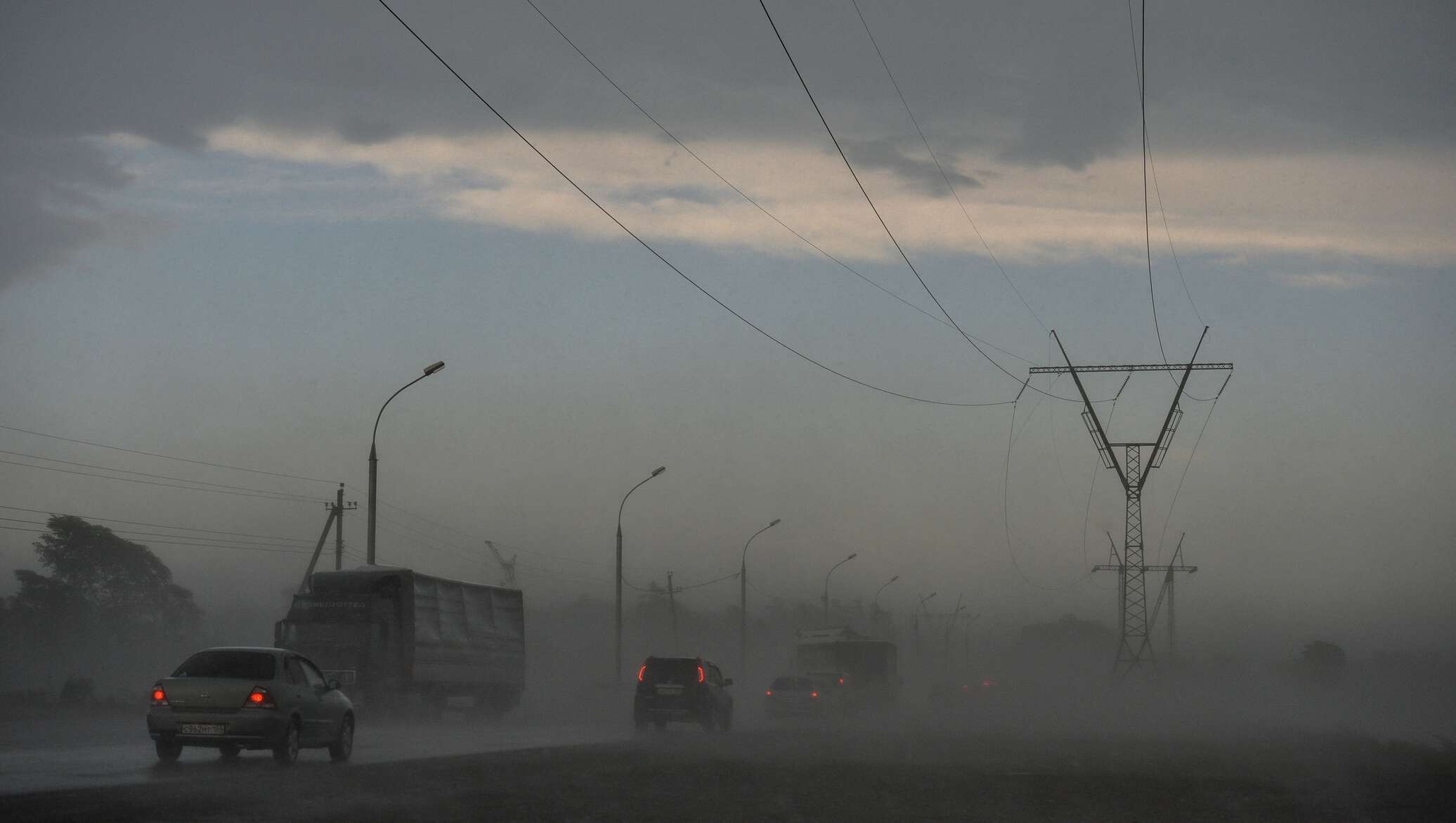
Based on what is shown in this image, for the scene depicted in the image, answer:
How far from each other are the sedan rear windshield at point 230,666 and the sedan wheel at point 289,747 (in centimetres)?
76

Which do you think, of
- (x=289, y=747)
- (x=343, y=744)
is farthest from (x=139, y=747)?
(x=289, y=747)

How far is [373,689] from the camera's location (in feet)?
110

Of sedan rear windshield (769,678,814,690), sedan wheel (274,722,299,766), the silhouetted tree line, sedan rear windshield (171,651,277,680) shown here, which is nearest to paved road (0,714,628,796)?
sedan wheel (274,722,299,766)

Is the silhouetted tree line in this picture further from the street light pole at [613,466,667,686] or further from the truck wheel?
the truck wheel

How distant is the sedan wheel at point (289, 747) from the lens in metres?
18.0

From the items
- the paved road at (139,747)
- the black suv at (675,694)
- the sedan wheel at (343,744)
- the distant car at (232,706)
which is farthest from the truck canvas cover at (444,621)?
the distant car at (232,706)

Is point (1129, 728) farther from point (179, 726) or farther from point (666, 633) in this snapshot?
point (666, 633)

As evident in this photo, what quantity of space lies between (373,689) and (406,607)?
80.0 inches

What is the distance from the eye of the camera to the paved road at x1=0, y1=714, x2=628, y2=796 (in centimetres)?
1526

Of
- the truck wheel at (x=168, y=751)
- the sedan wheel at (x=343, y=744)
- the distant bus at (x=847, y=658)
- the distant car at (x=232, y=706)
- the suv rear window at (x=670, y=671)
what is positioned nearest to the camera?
the distant car at (x=232, y=706)

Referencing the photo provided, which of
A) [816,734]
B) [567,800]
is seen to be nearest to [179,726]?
[567,800]

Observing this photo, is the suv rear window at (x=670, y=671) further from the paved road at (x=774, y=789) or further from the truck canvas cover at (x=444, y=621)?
the paved road at (x=774, y=789)

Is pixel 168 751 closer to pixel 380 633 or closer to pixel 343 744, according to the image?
pixel 343 744

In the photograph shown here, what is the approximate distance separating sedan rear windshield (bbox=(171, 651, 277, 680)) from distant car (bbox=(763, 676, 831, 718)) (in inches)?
1296
